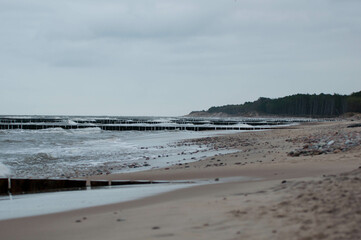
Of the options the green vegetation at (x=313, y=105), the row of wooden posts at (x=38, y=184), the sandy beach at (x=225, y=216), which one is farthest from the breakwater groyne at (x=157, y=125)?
the green vegetation at (x=313, y=105)

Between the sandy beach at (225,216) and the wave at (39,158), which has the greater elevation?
the sandy beach at (225,216)

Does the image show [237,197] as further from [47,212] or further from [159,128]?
[159,128]

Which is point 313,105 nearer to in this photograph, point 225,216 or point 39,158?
point 39,158

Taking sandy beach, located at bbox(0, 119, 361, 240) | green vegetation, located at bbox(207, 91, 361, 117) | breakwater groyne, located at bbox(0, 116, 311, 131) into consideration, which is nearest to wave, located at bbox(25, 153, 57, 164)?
sandy beach, located at bbox(0, 119, 361, 240)

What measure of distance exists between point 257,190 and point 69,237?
347 cm

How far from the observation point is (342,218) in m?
4.57

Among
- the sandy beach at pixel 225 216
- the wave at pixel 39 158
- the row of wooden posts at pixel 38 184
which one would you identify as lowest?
the wave at pixel 39 158

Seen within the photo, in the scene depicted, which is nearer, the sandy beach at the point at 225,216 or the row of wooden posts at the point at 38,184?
the sandy beach at the point at 225,216

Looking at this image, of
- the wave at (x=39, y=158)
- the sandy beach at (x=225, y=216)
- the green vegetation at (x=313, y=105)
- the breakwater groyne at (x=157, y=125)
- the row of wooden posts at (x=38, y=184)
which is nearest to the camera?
the sandy beach at (x=225, y=216)

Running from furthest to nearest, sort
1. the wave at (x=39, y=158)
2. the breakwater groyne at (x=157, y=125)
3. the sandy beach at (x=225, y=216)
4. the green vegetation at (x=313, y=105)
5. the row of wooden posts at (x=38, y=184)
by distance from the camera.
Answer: the green vegetation at (x=313, y=105)
the breakwater groyne at (x=157, y=125)
the wave at (x=39, y=158)
the row of wooden posts at (x=38, y=184)
the sandy beach at (x=225, y=216)

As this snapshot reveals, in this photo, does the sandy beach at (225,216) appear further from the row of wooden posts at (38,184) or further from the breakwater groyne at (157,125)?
the breakwater groyne at (157,125)

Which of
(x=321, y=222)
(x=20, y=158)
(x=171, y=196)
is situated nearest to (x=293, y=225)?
(x=321, y=222)

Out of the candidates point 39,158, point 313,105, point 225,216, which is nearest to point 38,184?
point 225,216

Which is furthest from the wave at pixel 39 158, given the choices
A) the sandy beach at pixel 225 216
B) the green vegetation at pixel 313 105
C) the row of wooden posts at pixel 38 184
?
the green vegetation at pixel 313 105
